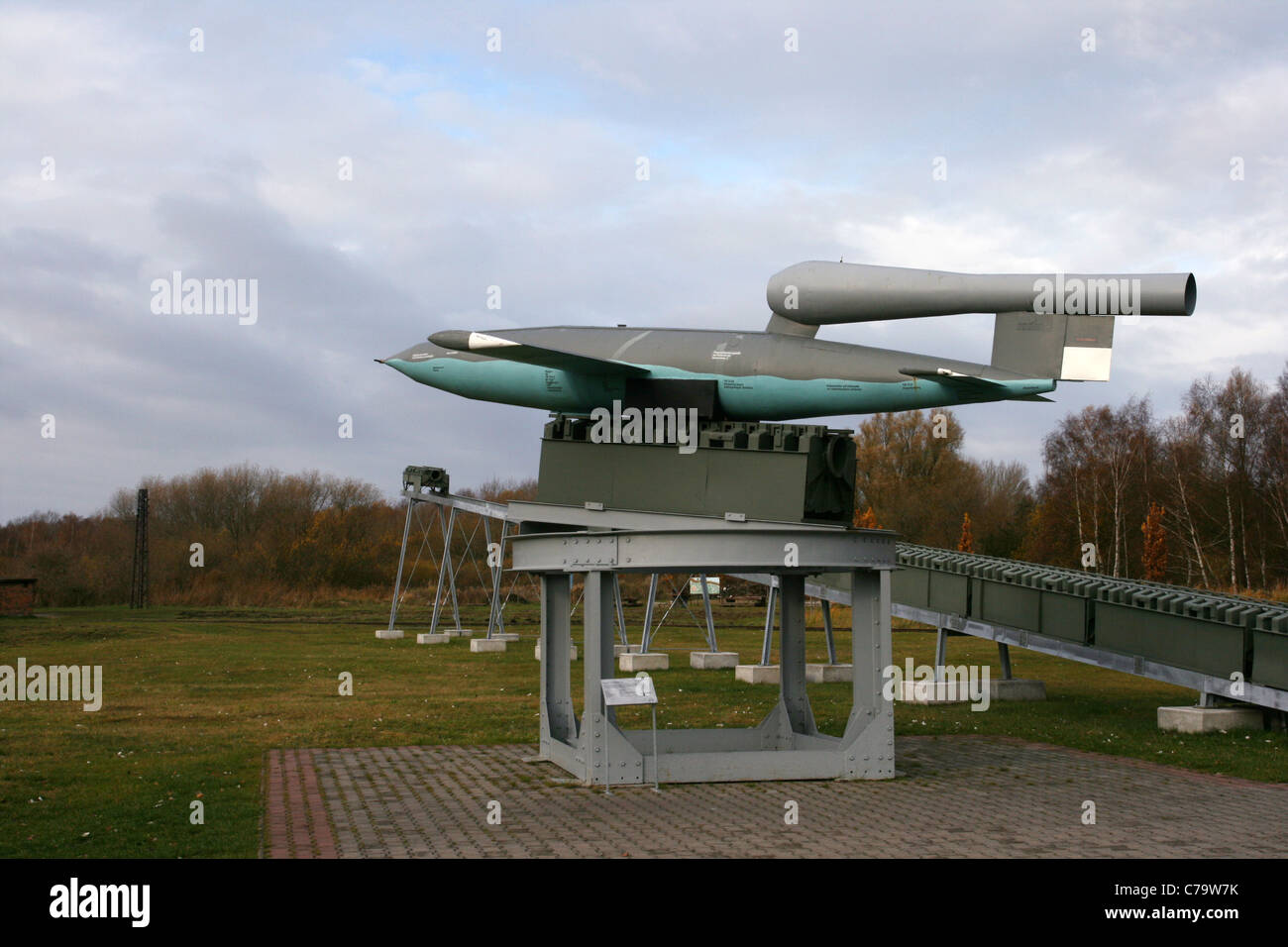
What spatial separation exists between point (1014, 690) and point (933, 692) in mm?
1524

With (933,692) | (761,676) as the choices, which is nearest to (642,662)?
(761,676)

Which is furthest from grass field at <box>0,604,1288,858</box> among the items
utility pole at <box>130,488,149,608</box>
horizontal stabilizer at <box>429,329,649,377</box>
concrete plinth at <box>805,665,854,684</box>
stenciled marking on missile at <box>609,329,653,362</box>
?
utility pole at <box>130,488,149,608</box>

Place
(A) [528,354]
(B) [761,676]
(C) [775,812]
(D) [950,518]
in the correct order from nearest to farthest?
1. (C) [775,812]
2. (A) [528,354]
3. (B) [761,676]
4. (D) [950,518]

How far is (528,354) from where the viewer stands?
1256 cm

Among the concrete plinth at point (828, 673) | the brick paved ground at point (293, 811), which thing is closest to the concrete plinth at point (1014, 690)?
the concrete plinth at point (828, 673)

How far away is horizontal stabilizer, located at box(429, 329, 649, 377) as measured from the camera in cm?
1209

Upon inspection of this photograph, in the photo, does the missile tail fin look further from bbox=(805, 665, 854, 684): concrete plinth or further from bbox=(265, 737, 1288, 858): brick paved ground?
bbox=(805, 665, 854, 684): concrete plinth

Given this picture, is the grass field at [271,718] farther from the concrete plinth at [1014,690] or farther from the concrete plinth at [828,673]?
the concrete plinth at [828,673]

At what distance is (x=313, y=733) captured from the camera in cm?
1666

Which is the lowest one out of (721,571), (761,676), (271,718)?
(761,676)

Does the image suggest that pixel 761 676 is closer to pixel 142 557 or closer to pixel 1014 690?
pixel 1014 690

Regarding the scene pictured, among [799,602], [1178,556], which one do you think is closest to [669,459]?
[799,602]

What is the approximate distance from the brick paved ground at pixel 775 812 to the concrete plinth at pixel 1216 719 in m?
→ 3.00

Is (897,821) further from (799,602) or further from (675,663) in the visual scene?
(675,663)
